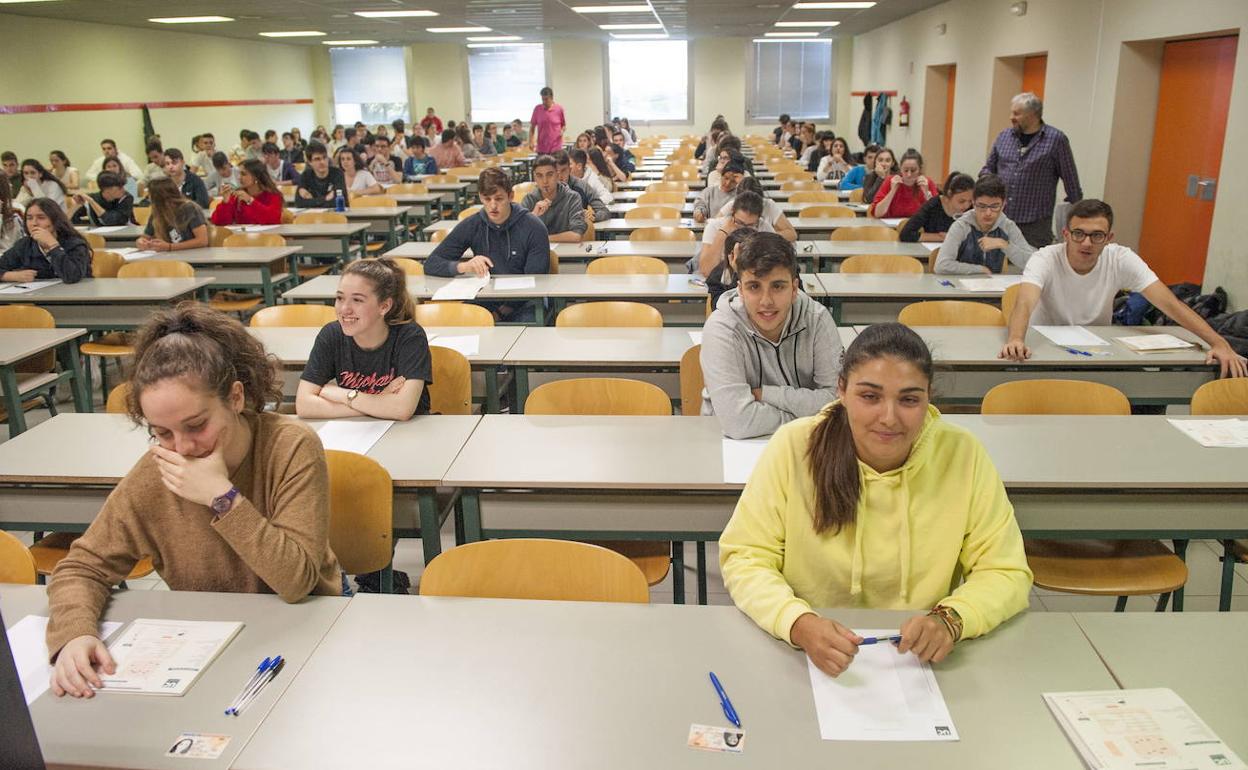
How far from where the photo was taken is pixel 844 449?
1.87m

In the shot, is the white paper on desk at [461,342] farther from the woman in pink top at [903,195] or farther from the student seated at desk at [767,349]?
the woman in pink top at [903,195]

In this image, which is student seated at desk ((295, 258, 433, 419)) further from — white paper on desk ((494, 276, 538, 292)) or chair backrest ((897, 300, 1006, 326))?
chair backrest ((897, 300, 1006, 326))

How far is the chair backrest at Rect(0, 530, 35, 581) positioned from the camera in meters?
2.14

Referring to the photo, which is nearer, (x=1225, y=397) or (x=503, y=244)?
(x=1225, y=397)

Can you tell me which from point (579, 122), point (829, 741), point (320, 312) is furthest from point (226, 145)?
point (829, 741)

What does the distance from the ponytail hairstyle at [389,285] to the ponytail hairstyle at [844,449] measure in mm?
1683

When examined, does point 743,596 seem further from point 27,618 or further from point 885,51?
point 885,51

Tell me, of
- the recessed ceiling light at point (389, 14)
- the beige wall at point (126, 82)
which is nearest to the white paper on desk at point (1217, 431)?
the recessed ceiling light at point (389, 14)

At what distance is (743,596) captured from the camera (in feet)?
6.06

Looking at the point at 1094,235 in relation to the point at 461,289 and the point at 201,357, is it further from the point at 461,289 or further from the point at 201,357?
the point at 201,357

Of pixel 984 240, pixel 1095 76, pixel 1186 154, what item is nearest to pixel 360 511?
pixel 984 240

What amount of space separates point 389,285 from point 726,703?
195 cm

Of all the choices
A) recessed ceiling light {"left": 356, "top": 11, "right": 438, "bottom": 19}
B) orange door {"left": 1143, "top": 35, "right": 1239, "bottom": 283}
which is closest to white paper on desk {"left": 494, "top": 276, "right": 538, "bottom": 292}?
orange door {"left": 1143, "top": 35, "right": 1239, "bottom": 283}

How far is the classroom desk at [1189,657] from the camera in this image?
5.07ft
